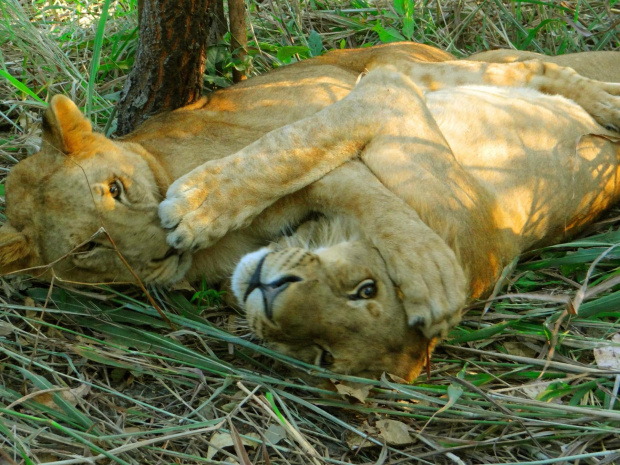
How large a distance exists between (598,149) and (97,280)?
9.27ft

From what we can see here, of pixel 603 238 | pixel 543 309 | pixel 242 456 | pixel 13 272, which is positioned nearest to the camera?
pixel 242 456

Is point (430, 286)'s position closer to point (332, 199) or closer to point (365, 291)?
point (365, 291)

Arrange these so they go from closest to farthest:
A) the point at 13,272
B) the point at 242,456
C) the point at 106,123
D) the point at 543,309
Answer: the point at 242,456 < the point at 13,272 < the point at 543,309 < the point at 106,123

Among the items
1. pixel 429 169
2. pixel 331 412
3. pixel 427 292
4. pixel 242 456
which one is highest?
pixel 429 169

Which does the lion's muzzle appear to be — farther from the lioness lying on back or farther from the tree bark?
the tree bark

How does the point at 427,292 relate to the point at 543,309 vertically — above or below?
above

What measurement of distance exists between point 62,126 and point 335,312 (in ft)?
5.24

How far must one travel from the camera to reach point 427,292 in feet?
9.65

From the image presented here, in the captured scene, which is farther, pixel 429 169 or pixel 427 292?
pixel 429 169

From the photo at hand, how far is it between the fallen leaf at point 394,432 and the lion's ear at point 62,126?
1.89 metres

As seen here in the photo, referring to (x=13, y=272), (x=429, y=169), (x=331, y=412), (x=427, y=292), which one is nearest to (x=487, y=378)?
(x=427, y=292)

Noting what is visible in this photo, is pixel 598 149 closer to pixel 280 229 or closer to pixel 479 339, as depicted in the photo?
pixel 479 339

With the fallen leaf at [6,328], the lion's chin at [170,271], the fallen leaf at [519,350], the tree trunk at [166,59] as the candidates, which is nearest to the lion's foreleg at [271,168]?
the lion's chin at [170,271]

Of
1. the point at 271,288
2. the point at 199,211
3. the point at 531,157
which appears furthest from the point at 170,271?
the point at 531,157
